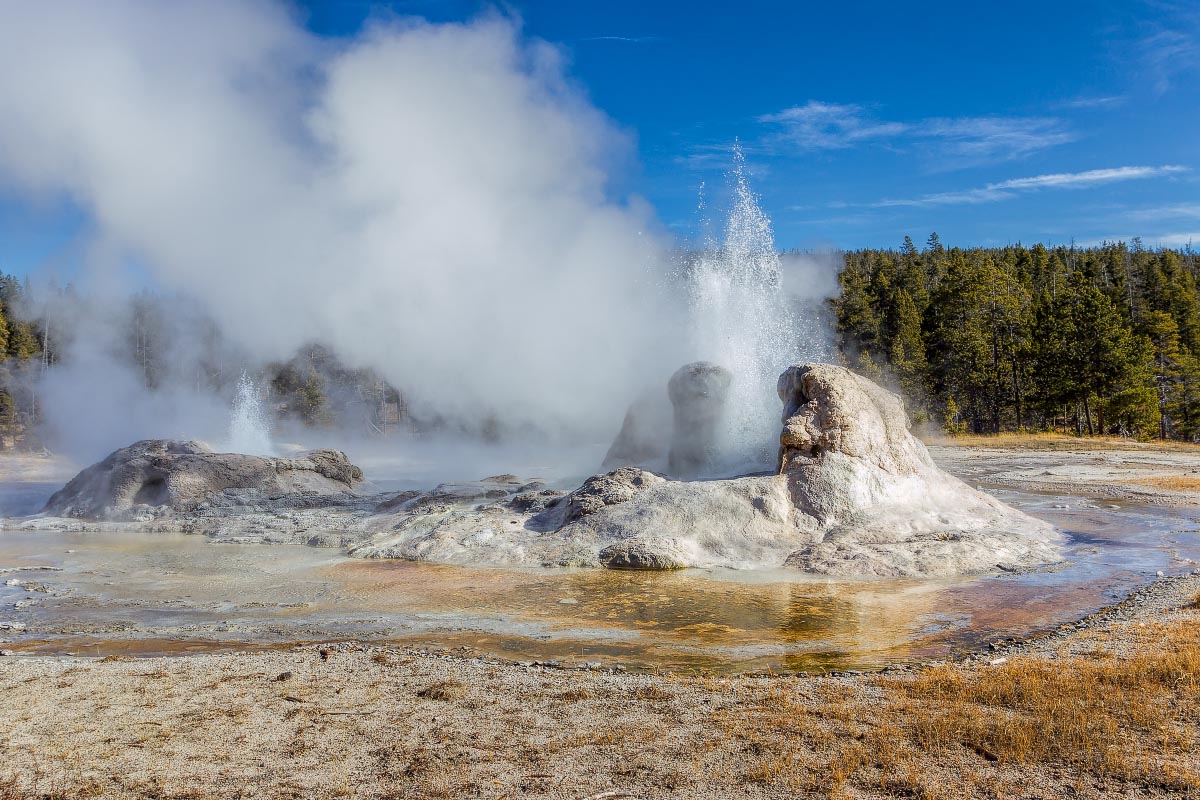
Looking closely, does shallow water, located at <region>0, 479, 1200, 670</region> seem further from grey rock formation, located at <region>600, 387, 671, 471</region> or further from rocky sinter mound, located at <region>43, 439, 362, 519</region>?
grey rock formation, located at <region>600, 387, 671, 471</region>

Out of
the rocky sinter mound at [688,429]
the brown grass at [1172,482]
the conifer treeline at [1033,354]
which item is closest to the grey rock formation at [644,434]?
the rocky sinter mound at [688,429]

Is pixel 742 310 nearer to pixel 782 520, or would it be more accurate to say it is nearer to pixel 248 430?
pixel 782 520

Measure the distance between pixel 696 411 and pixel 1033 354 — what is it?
30.5 m

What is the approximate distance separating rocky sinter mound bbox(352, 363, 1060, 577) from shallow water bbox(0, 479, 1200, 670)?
47 cm

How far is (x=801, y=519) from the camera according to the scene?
11.4 meters

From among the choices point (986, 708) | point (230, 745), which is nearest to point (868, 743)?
point (986, 708)

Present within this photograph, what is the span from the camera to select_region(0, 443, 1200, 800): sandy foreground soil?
13.1 feet

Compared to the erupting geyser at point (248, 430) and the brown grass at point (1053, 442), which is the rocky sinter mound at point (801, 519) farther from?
the brown grass at point (1053, 442)

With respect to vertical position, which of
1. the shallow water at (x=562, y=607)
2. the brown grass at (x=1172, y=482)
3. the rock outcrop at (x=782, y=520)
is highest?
the rock outcrop at (x=782, y=520)

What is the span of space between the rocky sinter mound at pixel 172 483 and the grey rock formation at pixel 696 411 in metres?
7.20

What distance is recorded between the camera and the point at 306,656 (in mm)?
6535

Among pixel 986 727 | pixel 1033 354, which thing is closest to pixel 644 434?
pixel 986 727

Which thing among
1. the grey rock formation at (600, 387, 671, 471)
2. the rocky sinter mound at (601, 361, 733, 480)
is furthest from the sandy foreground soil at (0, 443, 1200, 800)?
Result: the grey rock formation at (600, 387, 671, 471)

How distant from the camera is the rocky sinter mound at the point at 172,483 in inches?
638
